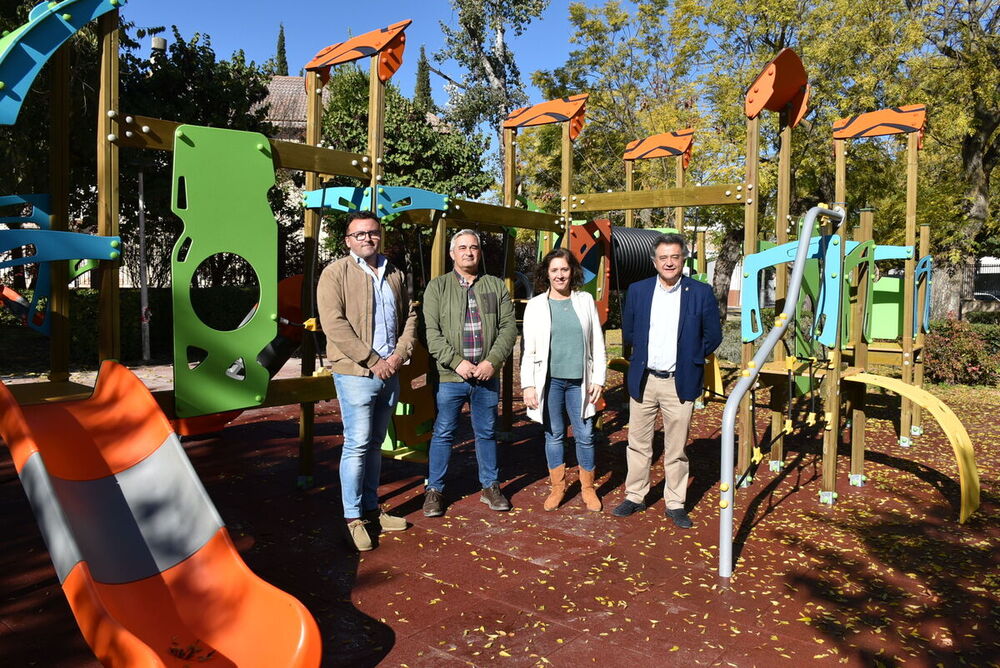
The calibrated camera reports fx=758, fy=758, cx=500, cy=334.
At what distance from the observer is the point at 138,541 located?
3.14m

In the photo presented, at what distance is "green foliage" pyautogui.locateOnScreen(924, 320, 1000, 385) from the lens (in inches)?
462

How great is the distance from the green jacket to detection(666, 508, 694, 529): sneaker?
1445 mm

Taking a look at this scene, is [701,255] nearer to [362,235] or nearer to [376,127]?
[376,127]

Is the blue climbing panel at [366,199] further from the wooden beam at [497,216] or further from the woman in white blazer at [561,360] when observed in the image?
the woman in white blazer at [561,360]

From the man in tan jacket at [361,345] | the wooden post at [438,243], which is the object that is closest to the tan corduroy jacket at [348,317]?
the man in tan jacket at [361,345]

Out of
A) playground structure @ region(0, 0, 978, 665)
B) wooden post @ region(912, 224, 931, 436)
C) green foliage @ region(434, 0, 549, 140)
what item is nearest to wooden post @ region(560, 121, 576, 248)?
playground structure @ region(0, 0, 978, 665)

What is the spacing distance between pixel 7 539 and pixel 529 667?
3147 mm

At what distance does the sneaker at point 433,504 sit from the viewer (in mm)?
4801

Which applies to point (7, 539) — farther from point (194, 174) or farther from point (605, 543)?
Result: point (605, 543)

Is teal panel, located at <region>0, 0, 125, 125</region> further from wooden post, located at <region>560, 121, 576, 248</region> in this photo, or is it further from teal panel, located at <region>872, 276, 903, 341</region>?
teal panel, located at <region>872, 276, 903, 341</region>

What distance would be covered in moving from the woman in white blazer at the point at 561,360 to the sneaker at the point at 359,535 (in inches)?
50.6

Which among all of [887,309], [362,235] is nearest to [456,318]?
[362,235]

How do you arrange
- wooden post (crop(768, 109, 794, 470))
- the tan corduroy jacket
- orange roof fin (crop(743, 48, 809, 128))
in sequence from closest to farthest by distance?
1. the tan corduroy jacket
2. orange roof fin (crop(743, 48, 809, 128))
3. wooden post (crop(768, 109, 794, 470))

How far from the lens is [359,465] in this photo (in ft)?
13.9
